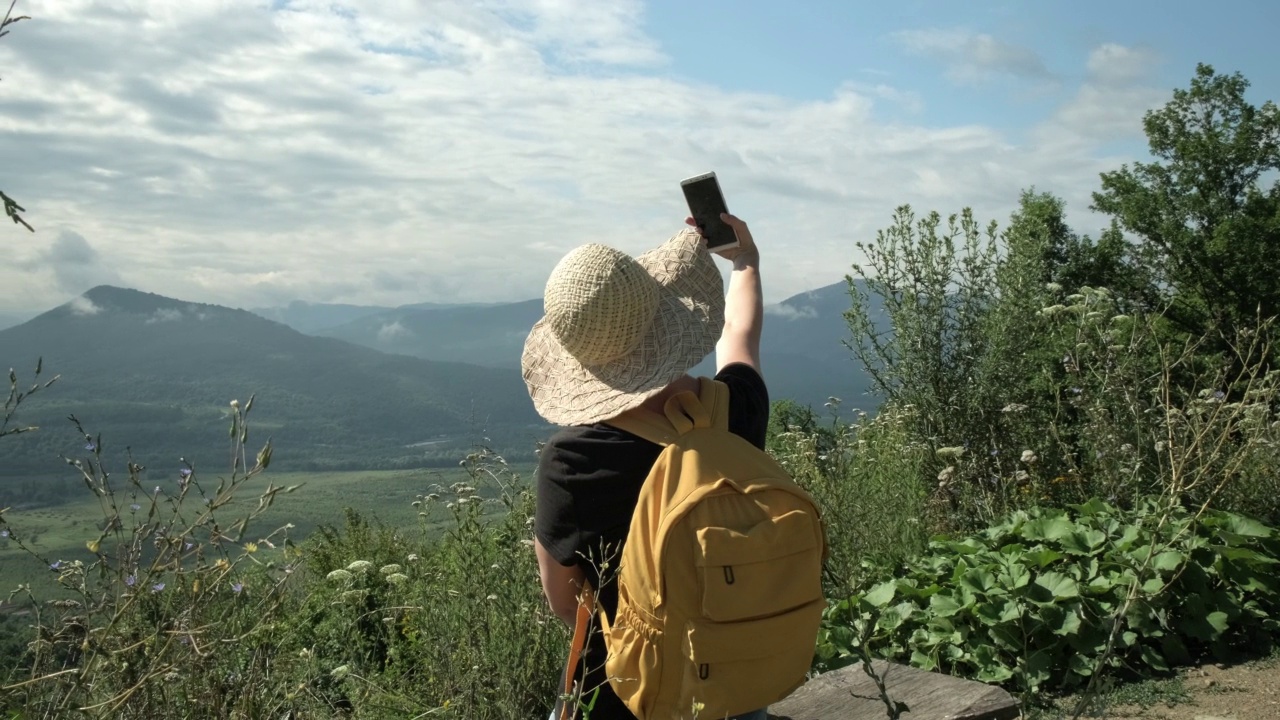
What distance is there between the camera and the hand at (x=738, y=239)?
2896mm

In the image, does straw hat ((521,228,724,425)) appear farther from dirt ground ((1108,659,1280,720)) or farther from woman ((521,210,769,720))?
dirt ground ((1108,659,1280,720))

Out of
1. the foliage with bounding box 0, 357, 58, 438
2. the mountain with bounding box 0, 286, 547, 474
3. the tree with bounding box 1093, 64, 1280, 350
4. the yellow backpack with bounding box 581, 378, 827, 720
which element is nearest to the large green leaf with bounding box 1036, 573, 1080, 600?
the yellow backpack with bounding box 581, 378, 827, 720

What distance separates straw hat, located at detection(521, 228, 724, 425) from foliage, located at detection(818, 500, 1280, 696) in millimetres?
1857

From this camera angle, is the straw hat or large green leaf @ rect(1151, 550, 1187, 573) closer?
the straw hat

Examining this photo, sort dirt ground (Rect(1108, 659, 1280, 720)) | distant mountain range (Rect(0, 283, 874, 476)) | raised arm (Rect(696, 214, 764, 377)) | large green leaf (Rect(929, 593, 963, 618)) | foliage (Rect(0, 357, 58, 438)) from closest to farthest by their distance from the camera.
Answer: foliage (Rect(0, 357, 58, 438)), raised arm (Rect(696, 214, 764, 377)), dirt ground (Rect(1108, 659, 1280, 720)), large green leaf (Rect(929, 593, 963, 618)), distant mountain range (Rect(0, 283, 874, 476))

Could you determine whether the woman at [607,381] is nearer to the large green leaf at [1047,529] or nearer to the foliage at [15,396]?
the foliage at [15,396]

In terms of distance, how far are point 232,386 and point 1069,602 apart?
15183cm

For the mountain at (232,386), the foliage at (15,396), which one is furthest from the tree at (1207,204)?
the mountain at (232,386)

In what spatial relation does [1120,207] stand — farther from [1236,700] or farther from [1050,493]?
[1236,700]

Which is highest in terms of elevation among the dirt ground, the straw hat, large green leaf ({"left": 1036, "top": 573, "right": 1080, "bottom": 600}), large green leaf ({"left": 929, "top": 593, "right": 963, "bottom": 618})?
the straw hat

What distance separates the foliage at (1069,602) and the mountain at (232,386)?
6701 centimetres

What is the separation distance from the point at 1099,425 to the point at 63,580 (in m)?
4.92

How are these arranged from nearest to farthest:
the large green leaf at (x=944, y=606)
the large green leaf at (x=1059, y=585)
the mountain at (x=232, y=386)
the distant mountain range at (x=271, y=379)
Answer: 1. the large green leaf at (x=1059, y=585)
2. the large green leaf at (x=944, y=606)
3. the mountain at (x=232, y=386)
4. the distant mountain range at (x=271, y=379)

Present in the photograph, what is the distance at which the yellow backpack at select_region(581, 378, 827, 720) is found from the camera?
217cm
